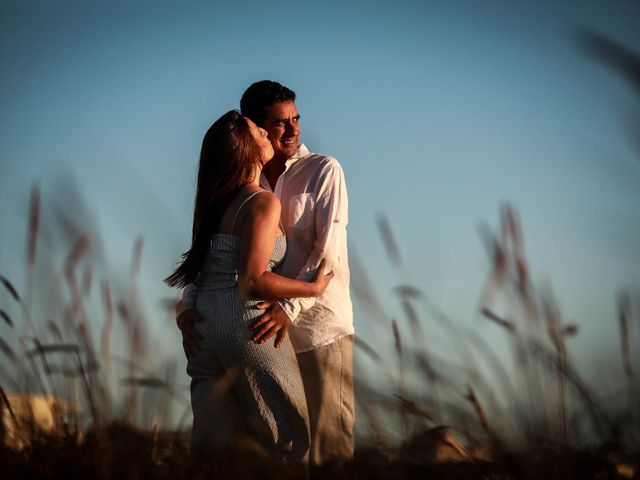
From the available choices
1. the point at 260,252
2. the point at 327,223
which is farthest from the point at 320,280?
the point at 260,252

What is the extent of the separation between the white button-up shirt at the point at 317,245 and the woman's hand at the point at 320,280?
26mm

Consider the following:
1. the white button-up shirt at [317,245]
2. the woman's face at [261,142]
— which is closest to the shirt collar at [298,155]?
the white button-up shirt at [317,245]

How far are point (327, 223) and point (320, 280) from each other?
0.30 metres

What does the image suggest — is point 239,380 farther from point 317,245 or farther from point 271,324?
point 317,245

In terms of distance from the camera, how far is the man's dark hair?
4238mm

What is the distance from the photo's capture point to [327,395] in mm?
3348

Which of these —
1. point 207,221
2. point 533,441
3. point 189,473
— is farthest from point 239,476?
point 207,221

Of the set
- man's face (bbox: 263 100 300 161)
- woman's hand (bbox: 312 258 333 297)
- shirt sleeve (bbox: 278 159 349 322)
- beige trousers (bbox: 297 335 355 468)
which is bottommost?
beige trousers (bbox: 297 335 355 468)

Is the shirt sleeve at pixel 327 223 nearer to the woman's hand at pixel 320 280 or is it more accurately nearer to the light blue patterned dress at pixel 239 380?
the woman's hand at pixel 320 280

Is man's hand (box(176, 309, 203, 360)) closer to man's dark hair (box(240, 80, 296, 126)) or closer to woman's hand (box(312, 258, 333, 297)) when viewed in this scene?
woman's hand (box(312, 258, 333, 297))

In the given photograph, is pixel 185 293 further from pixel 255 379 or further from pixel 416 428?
pixel 416 428

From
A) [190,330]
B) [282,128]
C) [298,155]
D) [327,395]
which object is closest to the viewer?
[190,330]

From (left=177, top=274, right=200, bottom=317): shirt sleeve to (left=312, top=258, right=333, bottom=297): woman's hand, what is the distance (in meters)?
0.54

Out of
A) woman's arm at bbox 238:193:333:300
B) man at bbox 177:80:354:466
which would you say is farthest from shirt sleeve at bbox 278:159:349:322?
woman's arm at bbox 238:193:333:300
